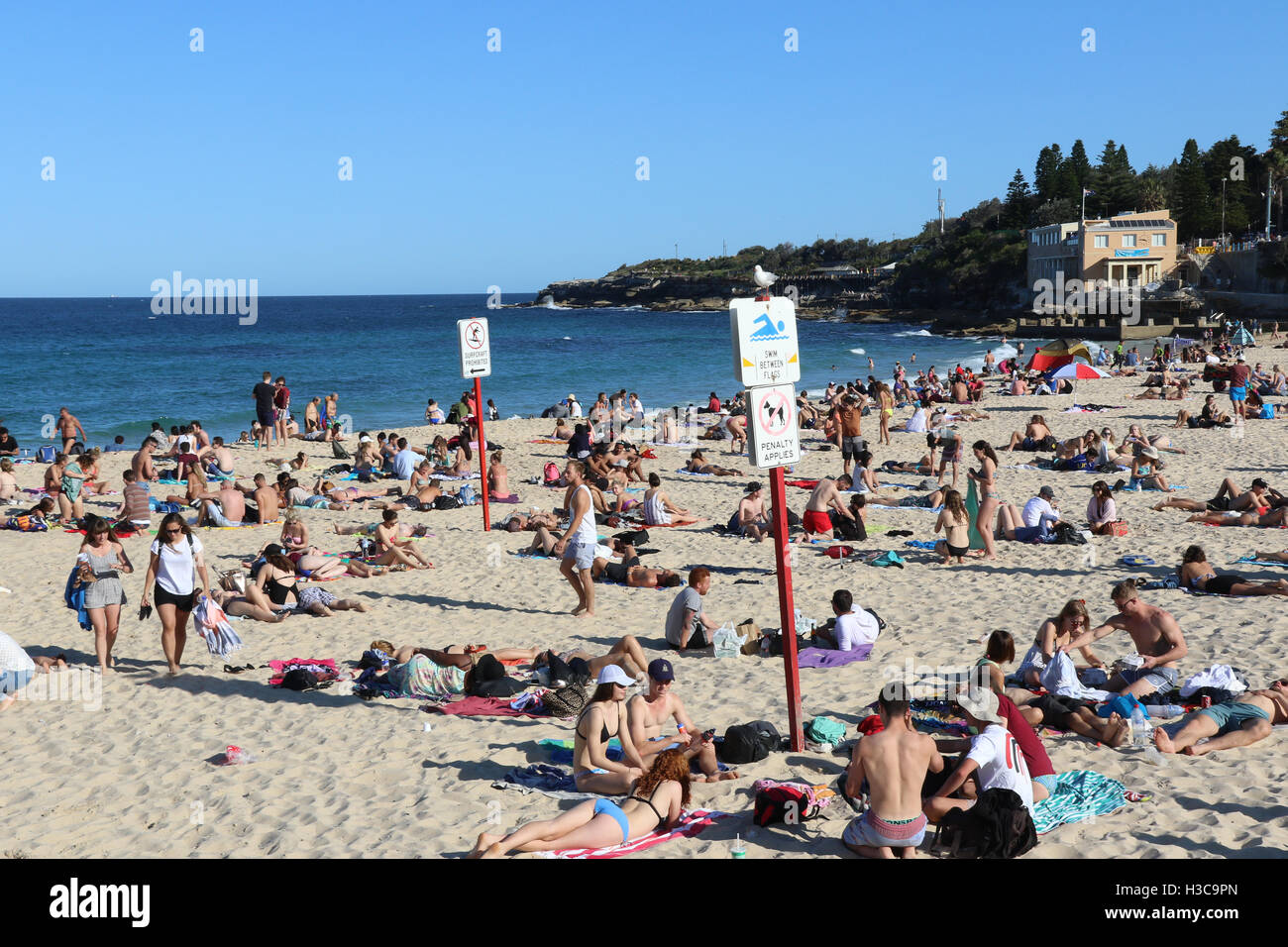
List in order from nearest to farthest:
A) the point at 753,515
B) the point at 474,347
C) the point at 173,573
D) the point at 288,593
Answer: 1. the point at 173,573
2. the point at 288,593
3. the point at 474,347
4. the point at 753,515

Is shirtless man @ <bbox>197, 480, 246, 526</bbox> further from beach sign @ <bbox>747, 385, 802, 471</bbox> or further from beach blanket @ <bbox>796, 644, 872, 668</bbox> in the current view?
beach sign @ <bbox>747, 385, 802, 471</bbox>

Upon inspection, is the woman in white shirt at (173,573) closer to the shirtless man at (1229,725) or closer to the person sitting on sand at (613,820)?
the person sitting on sand at (613,820)

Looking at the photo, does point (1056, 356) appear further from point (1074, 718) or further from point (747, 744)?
point (747, 744)

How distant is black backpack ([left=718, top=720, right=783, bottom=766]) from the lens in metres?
6.24

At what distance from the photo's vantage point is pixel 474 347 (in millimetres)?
12672

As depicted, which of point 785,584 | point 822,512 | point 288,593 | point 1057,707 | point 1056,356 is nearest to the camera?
point 785,584

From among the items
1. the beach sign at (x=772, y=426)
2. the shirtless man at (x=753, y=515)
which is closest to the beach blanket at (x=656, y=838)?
the beach sign at (x=772, y=426)

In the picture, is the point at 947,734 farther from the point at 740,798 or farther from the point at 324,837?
the point at 324,837

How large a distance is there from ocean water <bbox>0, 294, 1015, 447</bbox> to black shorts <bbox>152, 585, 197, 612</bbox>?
75.3ft

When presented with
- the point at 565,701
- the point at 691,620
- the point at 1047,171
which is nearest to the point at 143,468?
the point at 691,620

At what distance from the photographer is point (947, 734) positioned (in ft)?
21.9

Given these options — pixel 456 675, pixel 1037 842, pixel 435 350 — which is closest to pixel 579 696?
pixel 456 675

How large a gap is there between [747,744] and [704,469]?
42.6 feet

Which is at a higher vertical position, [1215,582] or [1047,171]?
[1047,171]
